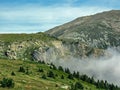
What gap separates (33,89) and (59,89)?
20.5 metres

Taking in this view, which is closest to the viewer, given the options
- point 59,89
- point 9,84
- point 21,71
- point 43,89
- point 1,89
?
point 1,89

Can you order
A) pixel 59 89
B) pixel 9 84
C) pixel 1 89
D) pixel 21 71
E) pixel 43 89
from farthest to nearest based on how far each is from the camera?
pixel 21 71, pixel 59 89, pixel 43 89, pixel 9 84, pixel 1 89

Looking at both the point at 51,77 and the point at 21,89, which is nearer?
the point at 21,89

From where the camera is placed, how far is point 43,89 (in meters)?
116

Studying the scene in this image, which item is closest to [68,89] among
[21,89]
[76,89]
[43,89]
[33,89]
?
[76,89]

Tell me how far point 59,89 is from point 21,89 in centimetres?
2856

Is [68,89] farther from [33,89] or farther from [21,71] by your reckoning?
[21,71]

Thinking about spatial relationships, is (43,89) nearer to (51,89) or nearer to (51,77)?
(51,89)

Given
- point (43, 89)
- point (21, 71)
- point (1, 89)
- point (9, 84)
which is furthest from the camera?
point (21, 71)

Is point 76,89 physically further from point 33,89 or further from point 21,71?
point 21,71

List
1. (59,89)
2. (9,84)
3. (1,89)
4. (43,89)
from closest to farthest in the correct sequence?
Answer: (1,89)
(9,84)
(43,89)
(59,89)

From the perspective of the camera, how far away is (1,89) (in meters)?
92.9

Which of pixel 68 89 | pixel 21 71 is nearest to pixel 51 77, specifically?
pixel 21 71

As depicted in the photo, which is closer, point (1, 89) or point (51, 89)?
point (1, 89)
